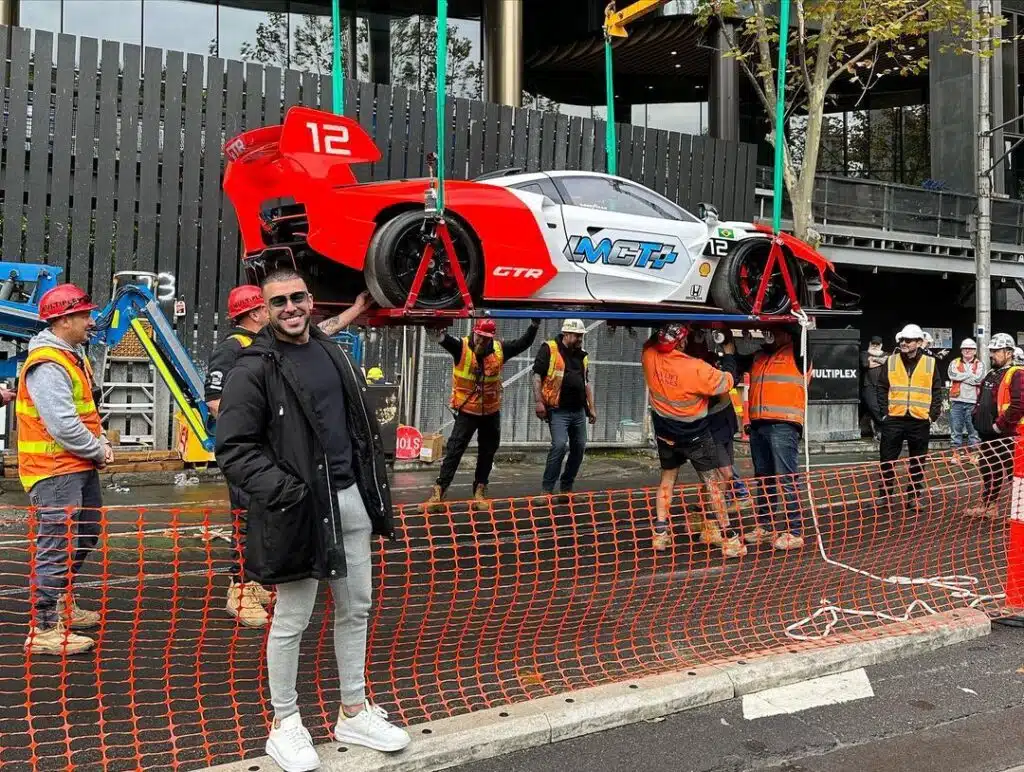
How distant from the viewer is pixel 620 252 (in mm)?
6699

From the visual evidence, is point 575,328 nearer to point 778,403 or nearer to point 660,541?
point 778,403

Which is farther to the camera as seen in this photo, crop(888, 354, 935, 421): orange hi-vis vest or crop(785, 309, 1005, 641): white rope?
crop(888, 354, 935, 421): orange hi-vis vest

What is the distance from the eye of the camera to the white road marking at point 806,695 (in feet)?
13.9

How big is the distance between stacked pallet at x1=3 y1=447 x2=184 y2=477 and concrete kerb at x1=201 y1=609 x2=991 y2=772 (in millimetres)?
7934

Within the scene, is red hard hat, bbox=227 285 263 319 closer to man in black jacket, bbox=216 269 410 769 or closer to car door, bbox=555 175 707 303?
man in black jacket, bbox=216 269 410 769

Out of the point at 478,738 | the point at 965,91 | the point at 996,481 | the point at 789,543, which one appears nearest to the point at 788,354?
the point at 789,543

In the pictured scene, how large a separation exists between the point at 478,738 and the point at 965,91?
78.1 ft

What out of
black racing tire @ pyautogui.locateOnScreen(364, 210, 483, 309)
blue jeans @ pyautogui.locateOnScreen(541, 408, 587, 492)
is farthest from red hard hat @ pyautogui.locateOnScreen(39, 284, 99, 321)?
blue jeans @ pyautogui.locateOnScreen(541, 408, 587, 492)

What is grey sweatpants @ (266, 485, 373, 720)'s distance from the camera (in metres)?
3.40

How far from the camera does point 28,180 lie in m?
10.8

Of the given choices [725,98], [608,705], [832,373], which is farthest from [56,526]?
[725,98]

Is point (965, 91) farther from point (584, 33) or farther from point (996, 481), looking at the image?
point (996, 481)

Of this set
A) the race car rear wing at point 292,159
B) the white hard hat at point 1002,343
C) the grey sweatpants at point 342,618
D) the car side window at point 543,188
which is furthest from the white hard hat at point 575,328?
the grey sweatpants at point 342,618

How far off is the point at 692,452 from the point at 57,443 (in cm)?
423
